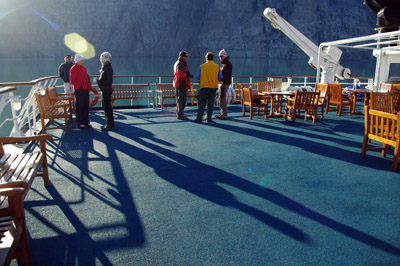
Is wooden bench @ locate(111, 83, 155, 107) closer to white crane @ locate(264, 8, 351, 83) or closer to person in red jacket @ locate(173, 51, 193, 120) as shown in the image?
person in red jacket @ locate(173, 51, 193, 120)

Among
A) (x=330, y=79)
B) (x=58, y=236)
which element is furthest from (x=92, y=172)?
(x=330, y=79)

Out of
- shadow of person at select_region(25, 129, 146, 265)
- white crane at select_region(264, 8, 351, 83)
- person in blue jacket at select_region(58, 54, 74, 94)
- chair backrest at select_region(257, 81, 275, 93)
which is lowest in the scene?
shadow of person at select_region(25, 129, 146, 265)

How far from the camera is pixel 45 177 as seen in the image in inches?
141

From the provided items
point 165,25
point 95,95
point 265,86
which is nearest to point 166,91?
point 265,86

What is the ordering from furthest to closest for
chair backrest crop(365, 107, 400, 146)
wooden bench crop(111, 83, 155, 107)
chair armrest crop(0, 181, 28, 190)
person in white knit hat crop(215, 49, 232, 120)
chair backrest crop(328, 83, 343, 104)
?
wooden bench crop(111, 83, 155, 107)
chair backrest crop(328, 83, 343, 104)
person in white knit hat crop(215, 49, 232, 120)
chair backrest crop(365, 107, 400, 146)
chair armrest crop(0, 181, 28, 190)

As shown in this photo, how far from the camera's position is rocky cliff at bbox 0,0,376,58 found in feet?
218

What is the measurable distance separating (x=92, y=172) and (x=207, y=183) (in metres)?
1.59

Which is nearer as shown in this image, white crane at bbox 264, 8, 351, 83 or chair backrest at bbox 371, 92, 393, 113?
chair backrest at bbox 371, 92, 393, 113

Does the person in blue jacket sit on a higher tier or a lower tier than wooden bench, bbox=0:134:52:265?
higher

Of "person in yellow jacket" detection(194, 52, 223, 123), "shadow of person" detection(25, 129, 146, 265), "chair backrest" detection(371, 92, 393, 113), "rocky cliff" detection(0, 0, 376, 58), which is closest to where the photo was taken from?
"shadow of person" detection(25, 129, 146, 265)

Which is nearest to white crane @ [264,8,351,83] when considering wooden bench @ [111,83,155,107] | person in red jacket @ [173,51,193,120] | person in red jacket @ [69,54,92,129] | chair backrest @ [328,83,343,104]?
chair backrest @ [328,83,343,104]

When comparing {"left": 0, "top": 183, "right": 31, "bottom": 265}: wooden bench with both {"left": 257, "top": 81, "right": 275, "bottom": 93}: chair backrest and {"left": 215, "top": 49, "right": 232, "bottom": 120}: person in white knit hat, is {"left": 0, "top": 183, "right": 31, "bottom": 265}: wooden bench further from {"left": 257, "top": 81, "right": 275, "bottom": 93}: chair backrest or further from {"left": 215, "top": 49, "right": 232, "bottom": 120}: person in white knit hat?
{"left": 257, "top": 81, "right": 275, "bottom": 93}: chair backrest

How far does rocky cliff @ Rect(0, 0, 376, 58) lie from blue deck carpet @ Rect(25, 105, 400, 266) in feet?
220

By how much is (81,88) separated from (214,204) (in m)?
4.49
